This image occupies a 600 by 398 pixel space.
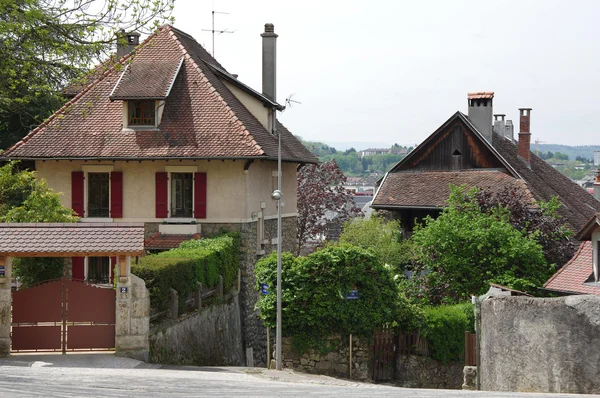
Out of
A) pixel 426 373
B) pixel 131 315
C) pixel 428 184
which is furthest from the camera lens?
pixel 428 184

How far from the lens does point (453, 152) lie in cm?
4375

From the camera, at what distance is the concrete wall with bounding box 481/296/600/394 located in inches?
606

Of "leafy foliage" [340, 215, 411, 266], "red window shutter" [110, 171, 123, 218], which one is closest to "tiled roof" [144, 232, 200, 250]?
"red window shutter" [110, 171, 123, 218]

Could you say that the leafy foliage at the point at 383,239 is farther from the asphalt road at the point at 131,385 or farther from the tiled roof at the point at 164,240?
the asphalt road at the point at 131,385

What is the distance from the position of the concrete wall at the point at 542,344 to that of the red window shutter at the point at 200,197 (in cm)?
1571

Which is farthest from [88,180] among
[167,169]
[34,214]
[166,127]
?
[34,214]

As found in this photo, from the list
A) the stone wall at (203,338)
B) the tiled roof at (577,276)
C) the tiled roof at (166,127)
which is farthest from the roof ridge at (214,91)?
the tiled roof at (577,276)

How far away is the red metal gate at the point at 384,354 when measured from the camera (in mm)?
25312

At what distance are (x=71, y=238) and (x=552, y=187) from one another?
99.5ft

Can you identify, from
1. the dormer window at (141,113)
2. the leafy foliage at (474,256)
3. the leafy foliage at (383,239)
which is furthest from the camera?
the leafy foliage at (383,239)

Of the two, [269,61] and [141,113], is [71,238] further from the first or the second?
[269,61]

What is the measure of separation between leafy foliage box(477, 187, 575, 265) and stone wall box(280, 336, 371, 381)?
33.3 ft

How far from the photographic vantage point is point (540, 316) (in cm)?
1603

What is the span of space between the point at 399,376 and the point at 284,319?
3719mm
